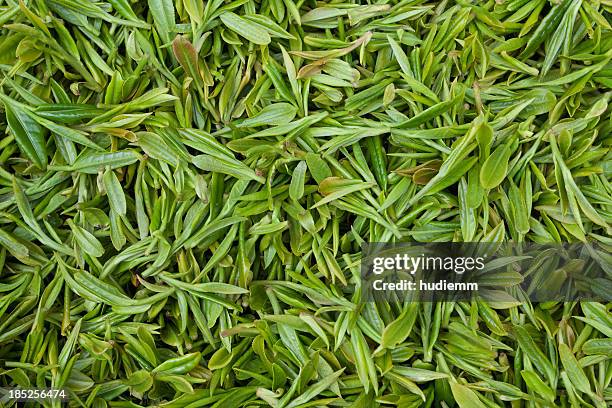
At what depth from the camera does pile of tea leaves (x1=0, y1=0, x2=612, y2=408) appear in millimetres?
885

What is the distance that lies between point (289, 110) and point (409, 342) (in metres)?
0.43

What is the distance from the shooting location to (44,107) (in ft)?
2.94

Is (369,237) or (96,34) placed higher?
(96,34)

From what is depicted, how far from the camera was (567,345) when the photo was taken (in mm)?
883

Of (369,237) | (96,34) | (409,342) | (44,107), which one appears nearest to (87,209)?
(44,107)

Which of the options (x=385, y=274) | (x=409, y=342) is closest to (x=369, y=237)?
(x=385, y=274)

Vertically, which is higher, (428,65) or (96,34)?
(96,34)

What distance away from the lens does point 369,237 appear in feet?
2.98

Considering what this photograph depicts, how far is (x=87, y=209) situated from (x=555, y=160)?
75cm

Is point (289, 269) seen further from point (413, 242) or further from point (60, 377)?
point (60, 377)

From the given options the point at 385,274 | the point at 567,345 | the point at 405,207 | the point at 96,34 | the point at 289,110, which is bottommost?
the point at 567,345

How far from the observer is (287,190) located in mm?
917

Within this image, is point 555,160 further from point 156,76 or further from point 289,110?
point 156,76

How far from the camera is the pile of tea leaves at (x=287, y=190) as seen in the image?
885 millimetres
